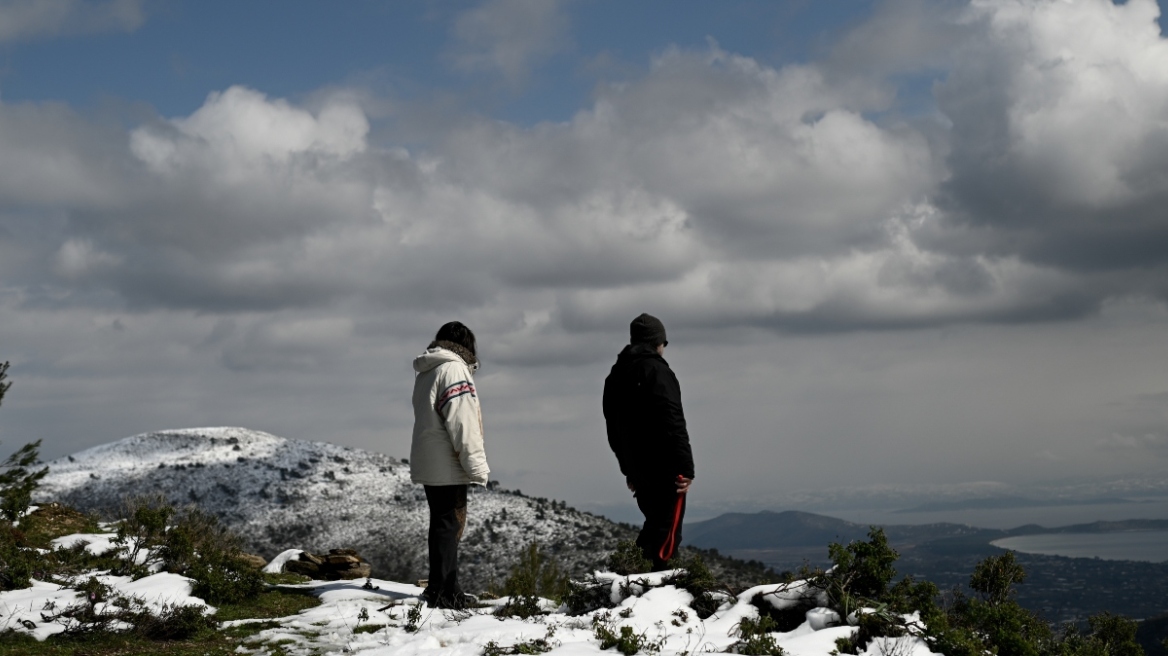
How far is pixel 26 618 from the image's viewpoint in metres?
8.16

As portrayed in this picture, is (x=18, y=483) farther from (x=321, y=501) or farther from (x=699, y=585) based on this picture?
(x=321, y=501)

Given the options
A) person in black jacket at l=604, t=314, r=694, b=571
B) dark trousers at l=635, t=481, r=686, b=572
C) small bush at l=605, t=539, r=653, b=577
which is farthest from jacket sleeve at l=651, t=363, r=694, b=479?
small bush at l=605, t=539, r=653, b=577

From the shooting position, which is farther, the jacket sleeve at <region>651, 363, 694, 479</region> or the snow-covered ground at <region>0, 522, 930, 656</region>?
the jacket sleeve at <region>651, 363, 694, 479</region>

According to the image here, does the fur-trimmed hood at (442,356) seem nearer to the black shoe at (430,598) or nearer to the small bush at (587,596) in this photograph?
the black shoe at (430,598)

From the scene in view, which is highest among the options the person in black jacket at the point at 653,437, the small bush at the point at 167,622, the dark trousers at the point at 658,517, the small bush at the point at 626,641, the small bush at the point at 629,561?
the person in black jacket at the point at 653,437

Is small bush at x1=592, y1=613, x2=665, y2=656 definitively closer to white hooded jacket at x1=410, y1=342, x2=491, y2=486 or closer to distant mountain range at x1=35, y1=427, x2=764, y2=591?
white hooded jacket at x1=410, y1=342, x2=491, y2=486

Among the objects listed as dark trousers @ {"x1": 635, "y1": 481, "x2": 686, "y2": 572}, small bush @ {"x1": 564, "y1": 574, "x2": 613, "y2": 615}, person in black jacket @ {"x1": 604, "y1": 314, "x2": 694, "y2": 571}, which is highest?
person in black jacket @ {"x1": 604, "y1": 314, "x2": 694, "y2": 571}

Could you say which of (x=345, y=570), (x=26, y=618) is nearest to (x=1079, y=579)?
(x=345, y=570)

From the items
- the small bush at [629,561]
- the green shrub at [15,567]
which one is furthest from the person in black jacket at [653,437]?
the green shrub at [15,567]

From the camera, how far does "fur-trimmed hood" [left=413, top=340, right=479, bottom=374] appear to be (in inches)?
361

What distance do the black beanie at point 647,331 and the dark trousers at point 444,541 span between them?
88.4 inches

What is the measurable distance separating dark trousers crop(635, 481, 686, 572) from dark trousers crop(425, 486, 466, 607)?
1.75 m

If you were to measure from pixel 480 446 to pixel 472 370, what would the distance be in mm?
798

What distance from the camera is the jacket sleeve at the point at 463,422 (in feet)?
29.3
